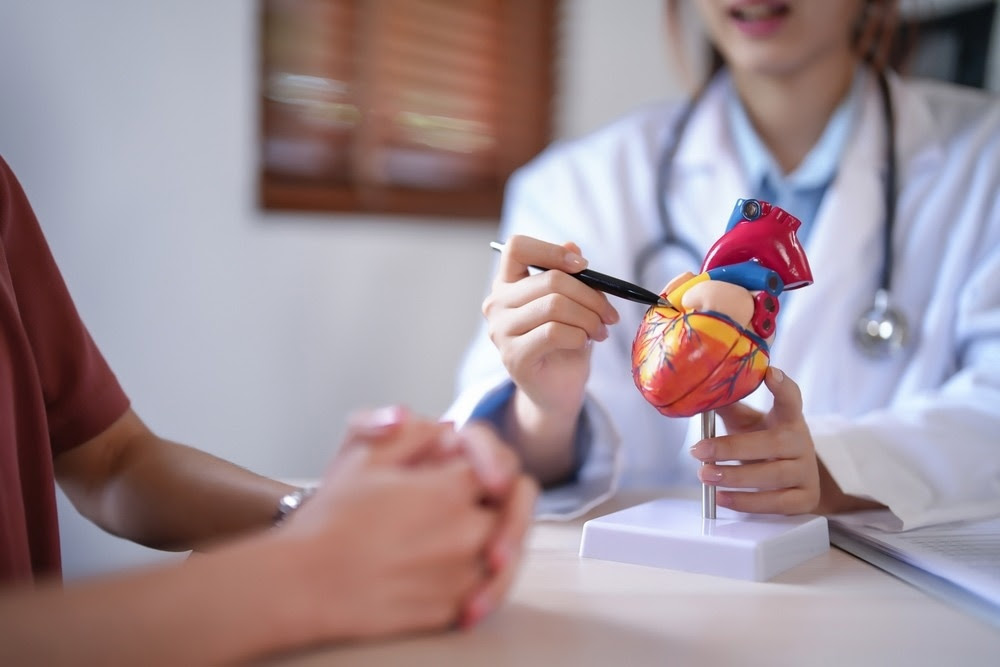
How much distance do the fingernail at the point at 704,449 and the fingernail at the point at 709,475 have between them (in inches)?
0.4

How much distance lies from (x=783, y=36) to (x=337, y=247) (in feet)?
3.44

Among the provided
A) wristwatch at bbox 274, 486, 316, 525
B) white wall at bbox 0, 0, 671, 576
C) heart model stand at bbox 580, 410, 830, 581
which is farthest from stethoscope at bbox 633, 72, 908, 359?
white wall at bbox 0, 0, 671, 576

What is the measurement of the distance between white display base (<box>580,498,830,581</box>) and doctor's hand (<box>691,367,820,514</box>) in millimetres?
15

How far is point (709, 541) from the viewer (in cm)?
64

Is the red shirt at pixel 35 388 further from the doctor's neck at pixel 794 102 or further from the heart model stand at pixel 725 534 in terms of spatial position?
the doctor's neck at pixel 794 102

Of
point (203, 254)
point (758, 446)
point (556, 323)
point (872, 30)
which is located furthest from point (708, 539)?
point (203, 254)

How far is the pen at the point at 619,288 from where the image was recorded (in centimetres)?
69

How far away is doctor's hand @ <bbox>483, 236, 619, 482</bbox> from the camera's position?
75 centimetres

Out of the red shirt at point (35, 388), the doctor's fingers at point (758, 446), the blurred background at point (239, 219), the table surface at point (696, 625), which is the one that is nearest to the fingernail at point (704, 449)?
the doctor's fingers at point (758, 446)

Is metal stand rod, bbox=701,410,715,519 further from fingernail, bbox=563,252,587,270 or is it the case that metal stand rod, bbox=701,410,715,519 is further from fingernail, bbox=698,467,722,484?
fingernail, bbox=563,252,587,270

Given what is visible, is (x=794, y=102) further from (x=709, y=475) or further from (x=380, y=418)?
(x=380, y=418)

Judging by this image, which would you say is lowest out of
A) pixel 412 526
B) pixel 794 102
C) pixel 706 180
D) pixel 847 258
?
pixel 412 526

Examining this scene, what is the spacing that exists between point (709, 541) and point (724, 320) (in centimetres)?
16

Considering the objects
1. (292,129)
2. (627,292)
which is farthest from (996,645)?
(292,129)
